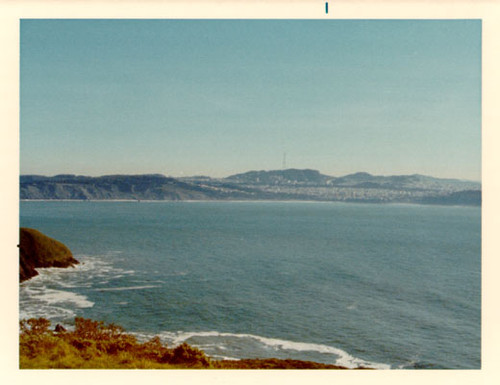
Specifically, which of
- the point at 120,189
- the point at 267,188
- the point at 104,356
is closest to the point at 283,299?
the point at 104,356

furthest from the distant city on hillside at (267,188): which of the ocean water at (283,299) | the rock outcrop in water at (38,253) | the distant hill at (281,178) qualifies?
the rock outcrop in water at (38,253)

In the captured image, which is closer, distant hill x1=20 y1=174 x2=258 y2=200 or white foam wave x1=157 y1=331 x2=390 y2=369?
white foam wave x1=157 y1=331 x2=390 y2=369

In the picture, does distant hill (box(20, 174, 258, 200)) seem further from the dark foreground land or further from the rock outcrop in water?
the dark foreground land

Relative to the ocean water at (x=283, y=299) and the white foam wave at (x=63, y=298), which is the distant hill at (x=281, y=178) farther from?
the white foam wave at (x=63, y=298)

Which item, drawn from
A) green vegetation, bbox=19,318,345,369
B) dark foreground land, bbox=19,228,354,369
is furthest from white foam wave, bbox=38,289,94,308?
green vegetation, bbox=19,318,345,369
